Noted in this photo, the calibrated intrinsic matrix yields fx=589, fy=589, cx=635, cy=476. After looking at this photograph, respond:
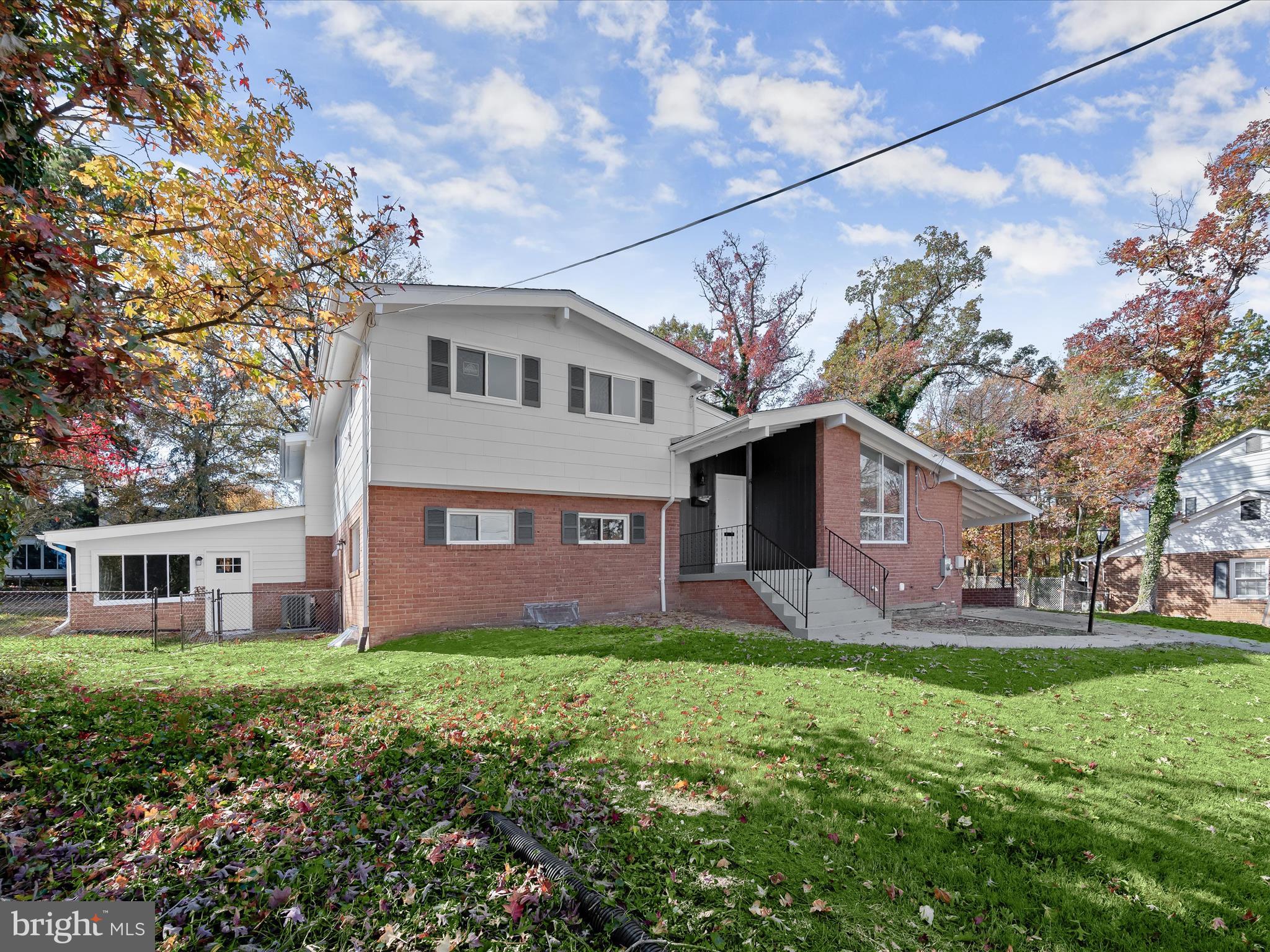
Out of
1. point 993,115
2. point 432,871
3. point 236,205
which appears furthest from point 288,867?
point 236,205

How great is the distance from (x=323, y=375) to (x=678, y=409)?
26.5ft

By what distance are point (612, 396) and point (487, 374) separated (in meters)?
2.84

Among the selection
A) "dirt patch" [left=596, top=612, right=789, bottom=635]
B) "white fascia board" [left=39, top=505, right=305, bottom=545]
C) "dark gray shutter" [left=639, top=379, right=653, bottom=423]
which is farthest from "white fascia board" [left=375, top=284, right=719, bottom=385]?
"white fascia board" [left=39, top=505, right=305, bottom=545]

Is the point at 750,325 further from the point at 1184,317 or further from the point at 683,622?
the point at 683,622

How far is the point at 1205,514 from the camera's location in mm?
23703

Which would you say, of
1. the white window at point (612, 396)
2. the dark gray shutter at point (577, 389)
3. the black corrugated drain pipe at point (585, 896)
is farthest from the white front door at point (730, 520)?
the black corrugated drain pipe at point (585, 896)

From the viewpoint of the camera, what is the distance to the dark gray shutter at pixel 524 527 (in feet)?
38.8

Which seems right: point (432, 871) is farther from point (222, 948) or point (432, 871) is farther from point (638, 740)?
point (638, 740)

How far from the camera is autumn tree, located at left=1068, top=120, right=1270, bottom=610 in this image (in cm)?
1852

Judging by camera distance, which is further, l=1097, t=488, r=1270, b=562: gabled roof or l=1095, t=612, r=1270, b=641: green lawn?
l=1097, t=488, r=1270, b=562: gabled roof

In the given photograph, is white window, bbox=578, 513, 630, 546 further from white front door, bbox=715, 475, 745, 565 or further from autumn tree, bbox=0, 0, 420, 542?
autumn tree, bbox=0, 0, 420, 542

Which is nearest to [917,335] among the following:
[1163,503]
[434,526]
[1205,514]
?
[1163,503]

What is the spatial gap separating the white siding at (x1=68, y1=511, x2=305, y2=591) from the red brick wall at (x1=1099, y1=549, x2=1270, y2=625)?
3047 cm

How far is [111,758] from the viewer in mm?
4312
